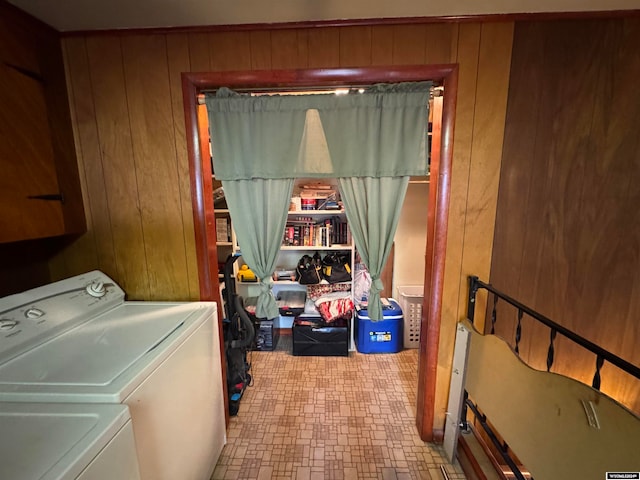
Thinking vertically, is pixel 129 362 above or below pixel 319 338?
above

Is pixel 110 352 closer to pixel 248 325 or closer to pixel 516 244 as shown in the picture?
pixel 248 325

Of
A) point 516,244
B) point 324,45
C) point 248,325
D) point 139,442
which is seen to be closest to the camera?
point 139,442

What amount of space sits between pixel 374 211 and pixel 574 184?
3.36ft

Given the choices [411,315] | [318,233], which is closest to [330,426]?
[411,315]

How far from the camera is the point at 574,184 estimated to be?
1.36 meters

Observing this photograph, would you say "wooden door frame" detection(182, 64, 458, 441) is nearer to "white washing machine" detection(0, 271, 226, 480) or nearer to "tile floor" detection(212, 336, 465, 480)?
"tile floor" detection(212, 336, 465, 480)

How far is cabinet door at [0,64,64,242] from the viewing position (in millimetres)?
1101

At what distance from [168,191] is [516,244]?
1929 mm

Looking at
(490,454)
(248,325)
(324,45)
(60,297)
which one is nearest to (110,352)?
(60,297)

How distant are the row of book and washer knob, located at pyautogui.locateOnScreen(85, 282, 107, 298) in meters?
1.43

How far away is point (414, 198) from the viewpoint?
2742 mm

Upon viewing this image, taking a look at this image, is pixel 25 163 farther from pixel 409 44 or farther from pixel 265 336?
pixel 265 336

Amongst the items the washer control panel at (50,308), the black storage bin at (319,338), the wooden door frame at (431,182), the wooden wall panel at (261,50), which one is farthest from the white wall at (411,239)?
the washer control panel at (50,308)

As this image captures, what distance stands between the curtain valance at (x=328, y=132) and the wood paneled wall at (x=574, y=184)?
1.62 ft
